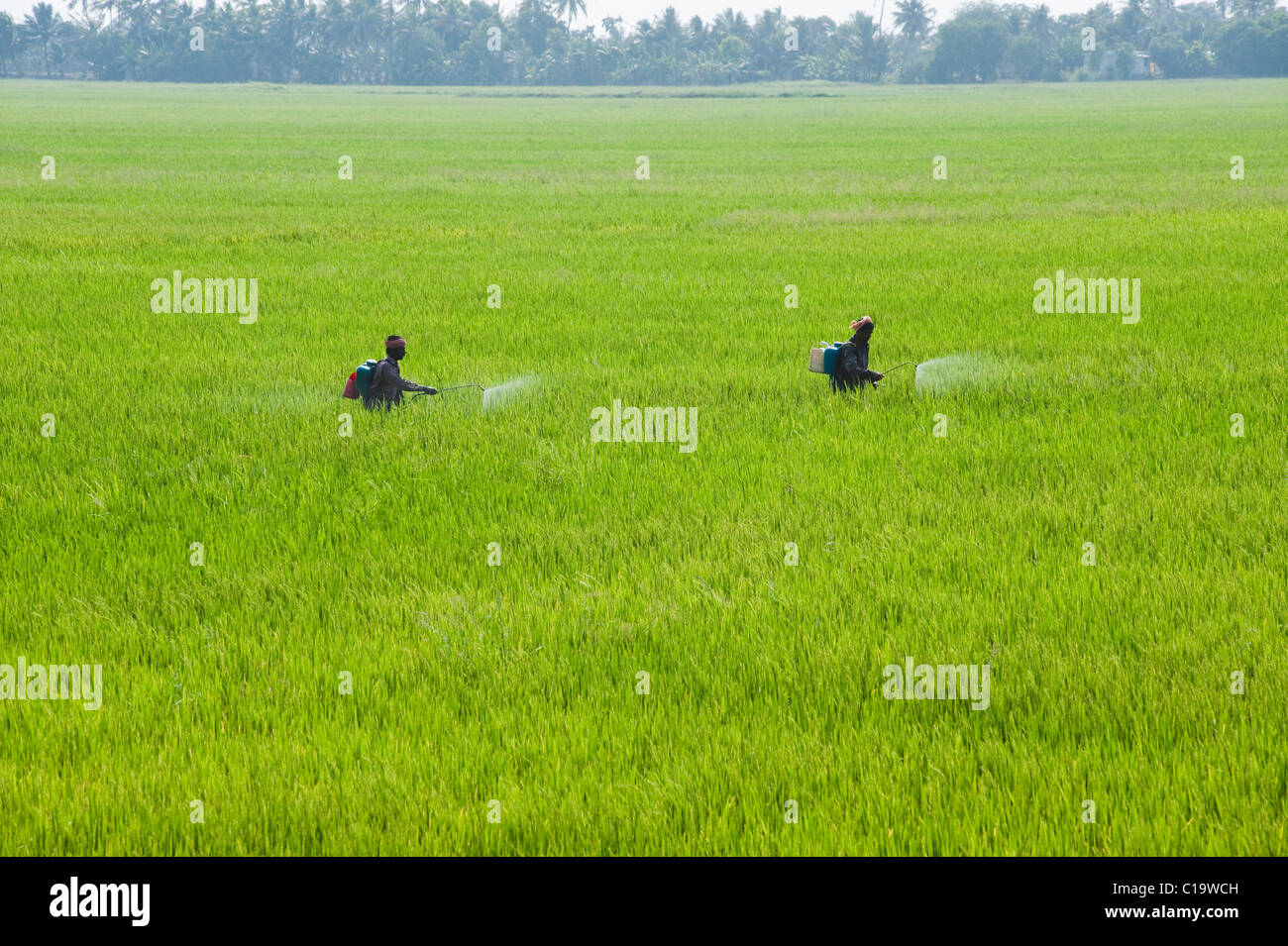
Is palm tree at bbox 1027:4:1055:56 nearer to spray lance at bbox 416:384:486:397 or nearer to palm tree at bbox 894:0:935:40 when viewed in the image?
palm tree at bbox 894:0:935:40

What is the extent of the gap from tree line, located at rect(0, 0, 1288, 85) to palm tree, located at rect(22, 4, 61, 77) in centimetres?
18

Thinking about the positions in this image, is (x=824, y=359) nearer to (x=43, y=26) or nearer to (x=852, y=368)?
(x=852, y=368)

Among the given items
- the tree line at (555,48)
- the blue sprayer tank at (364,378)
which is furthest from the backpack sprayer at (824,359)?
A: the tree line at (555,48)

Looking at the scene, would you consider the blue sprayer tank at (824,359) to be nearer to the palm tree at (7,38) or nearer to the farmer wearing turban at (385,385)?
the farmer wearing turban at (385,385)

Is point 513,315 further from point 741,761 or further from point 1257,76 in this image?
point 1257,76

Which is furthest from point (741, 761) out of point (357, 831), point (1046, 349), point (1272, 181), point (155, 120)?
point (155, 120)

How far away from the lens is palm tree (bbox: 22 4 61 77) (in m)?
139

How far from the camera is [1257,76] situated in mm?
127938

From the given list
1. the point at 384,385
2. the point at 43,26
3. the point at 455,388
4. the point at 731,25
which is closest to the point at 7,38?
the point at 43,26

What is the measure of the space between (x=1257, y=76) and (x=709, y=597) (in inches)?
5927

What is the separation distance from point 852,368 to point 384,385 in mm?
3960

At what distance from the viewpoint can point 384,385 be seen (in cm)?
883

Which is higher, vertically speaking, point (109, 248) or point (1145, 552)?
point (109, 248)

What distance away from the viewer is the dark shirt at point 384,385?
8.79 metres
